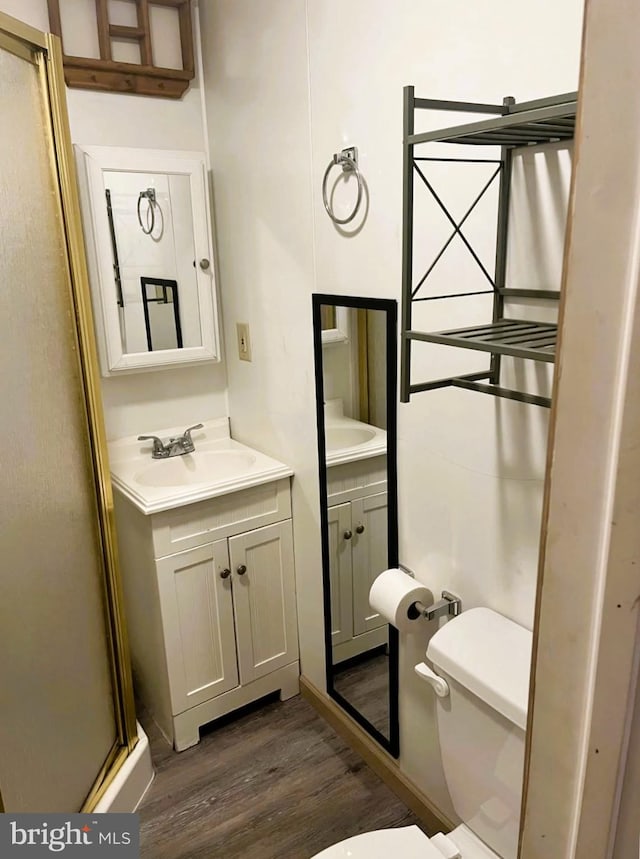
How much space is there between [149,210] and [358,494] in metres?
1.13

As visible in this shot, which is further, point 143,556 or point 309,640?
point 309,640

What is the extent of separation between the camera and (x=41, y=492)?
1426mm

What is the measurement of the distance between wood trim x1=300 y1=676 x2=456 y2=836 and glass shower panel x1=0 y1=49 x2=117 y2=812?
2.44ft

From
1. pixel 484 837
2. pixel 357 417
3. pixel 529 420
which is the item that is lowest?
pixel 484 837

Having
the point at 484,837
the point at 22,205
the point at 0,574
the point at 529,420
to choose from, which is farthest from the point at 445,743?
the point at 22,205

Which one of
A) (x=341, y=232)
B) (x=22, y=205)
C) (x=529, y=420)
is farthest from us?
(x=341, y=232)

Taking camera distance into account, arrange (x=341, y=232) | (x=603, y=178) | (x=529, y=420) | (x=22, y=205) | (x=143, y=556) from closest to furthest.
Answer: (x=603, y=178), (x=529, y=420), (x=22, y=205), (x=341, y=232), (x=143, y=556)

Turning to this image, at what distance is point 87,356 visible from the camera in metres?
1.58

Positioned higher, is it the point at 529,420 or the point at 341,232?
the point at 341,232

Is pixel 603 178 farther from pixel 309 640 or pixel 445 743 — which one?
pixel 309 640

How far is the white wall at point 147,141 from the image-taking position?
6.42 ft

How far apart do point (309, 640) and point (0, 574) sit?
115 cm

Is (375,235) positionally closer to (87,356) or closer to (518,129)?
(518,129)

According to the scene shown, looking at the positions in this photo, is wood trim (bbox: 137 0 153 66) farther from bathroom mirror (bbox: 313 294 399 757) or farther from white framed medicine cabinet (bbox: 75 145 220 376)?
bathroom mirror (bbox: 313 294 399 757)
